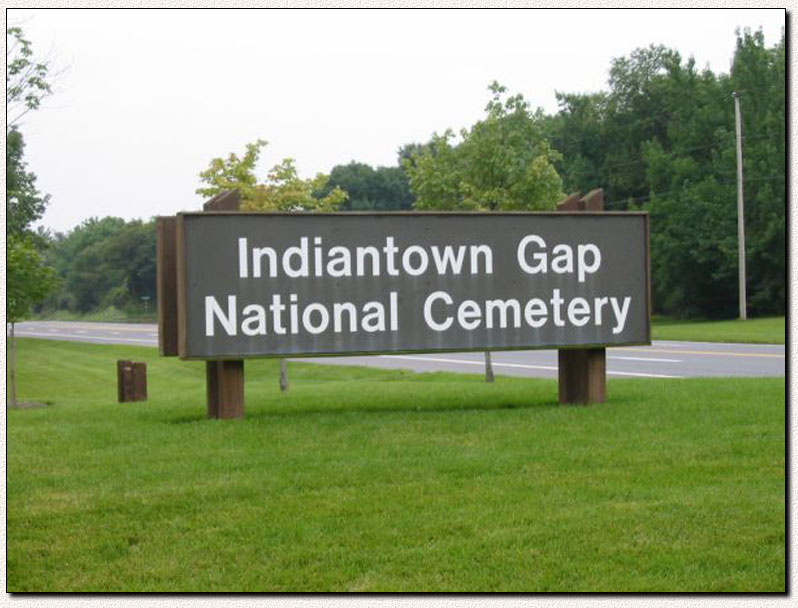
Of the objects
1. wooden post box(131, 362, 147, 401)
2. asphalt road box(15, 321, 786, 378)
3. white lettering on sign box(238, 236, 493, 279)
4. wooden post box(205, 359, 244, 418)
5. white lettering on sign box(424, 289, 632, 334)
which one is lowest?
asphalt road box(15, 321, 786, 378)

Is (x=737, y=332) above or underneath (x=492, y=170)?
underneath

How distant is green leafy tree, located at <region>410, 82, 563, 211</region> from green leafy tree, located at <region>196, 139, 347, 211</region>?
1.75 meters

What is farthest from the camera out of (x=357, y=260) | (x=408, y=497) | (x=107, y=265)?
(x=107, y=265)

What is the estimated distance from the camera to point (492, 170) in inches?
746

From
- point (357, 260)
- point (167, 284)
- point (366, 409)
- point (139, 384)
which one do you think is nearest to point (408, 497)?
point (357, 260)

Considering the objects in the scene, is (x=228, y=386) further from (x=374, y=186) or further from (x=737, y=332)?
(x=374, y=186)

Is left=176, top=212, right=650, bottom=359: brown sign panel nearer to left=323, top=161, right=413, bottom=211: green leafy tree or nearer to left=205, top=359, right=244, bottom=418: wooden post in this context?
left=205, top=359, right=244, bottom=418: wooden post

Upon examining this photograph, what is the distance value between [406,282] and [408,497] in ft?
12.0

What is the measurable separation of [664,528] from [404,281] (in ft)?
15.8

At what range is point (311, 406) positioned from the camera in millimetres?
12469

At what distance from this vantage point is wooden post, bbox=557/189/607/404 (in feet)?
39.1

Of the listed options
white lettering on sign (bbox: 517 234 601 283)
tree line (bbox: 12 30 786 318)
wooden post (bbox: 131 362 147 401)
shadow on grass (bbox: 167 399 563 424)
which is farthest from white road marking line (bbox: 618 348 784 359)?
white lettering on sign (bbox: 517 234 601 283)

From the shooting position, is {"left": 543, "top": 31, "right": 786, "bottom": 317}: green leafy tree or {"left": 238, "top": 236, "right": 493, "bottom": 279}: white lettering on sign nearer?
{"left": 238, "top": 236, "right": 493, "bottom": 279}: white lettering on sign

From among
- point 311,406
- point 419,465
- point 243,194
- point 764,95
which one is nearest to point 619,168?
point 764,95
